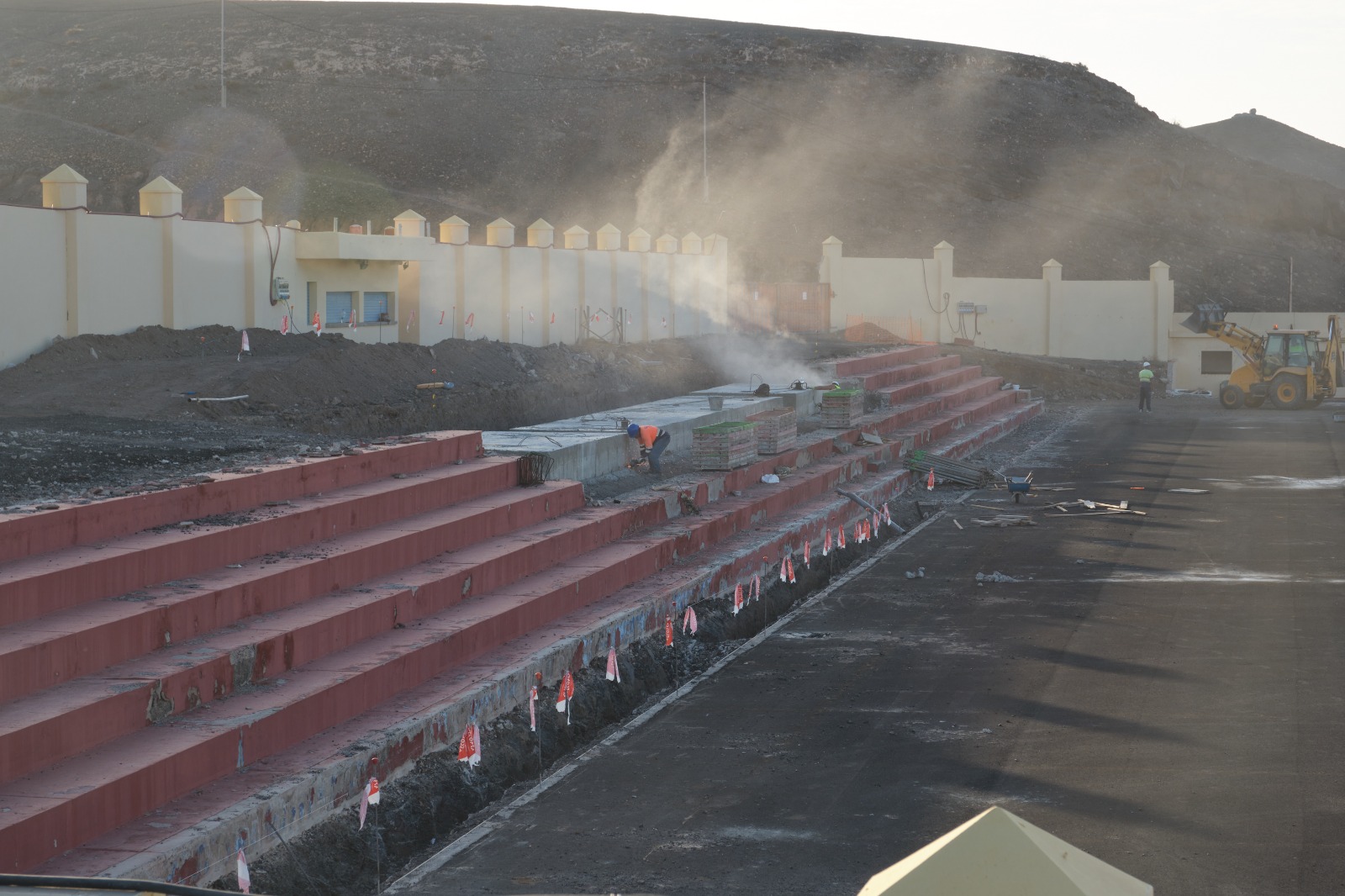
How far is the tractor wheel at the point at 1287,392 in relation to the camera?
42.1m

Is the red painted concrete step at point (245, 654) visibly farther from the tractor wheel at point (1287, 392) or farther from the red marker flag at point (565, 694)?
the tractor wheel at point (1287, 392)

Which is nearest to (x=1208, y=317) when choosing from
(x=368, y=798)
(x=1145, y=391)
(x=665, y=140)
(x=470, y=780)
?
(x=1145, y=391)

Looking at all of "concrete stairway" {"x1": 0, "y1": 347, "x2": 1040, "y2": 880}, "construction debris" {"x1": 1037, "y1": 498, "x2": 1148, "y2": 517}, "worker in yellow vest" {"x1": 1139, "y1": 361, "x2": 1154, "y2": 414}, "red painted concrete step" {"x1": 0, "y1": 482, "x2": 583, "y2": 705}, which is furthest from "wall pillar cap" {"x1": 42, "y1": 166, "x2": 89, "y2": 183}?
"worker in yellow vest" {"x1": 1139, "y1": 361, "x2": 1154, "y2": 414}

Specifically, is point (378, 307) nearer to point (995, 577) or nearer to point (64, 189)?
point (64, 189)

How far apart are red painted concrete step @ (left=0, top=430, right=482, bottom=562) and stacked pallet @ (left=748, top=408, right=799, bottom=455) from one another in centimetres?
761

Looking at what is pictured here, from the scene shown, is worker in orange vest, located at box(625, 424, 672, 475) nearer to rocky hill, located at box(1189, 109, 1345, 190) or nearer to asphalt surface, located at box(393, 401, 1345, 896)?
asphalt surface, located at box(393, 401, 1345, 896)

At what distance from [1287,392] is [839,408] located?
65.1 feet

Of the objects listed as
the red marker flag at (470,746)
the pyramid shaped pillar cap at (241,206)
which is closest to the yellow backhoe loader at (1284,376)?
the pyramid shaped pillar cap at (241,206)

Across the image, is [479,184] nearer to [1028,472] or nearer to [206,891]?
[1028,472]

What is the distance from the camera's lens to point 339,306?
29.7 m

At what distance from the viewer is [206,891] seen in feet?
12.1

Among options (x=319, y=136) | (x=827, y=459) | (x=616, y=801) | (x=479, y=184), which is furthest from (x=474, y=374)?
(x=319, y=136)

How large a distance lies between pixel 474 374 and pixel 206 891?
83.5ft

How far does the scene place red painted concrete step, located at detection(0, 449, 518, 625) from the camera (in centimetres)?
1038
